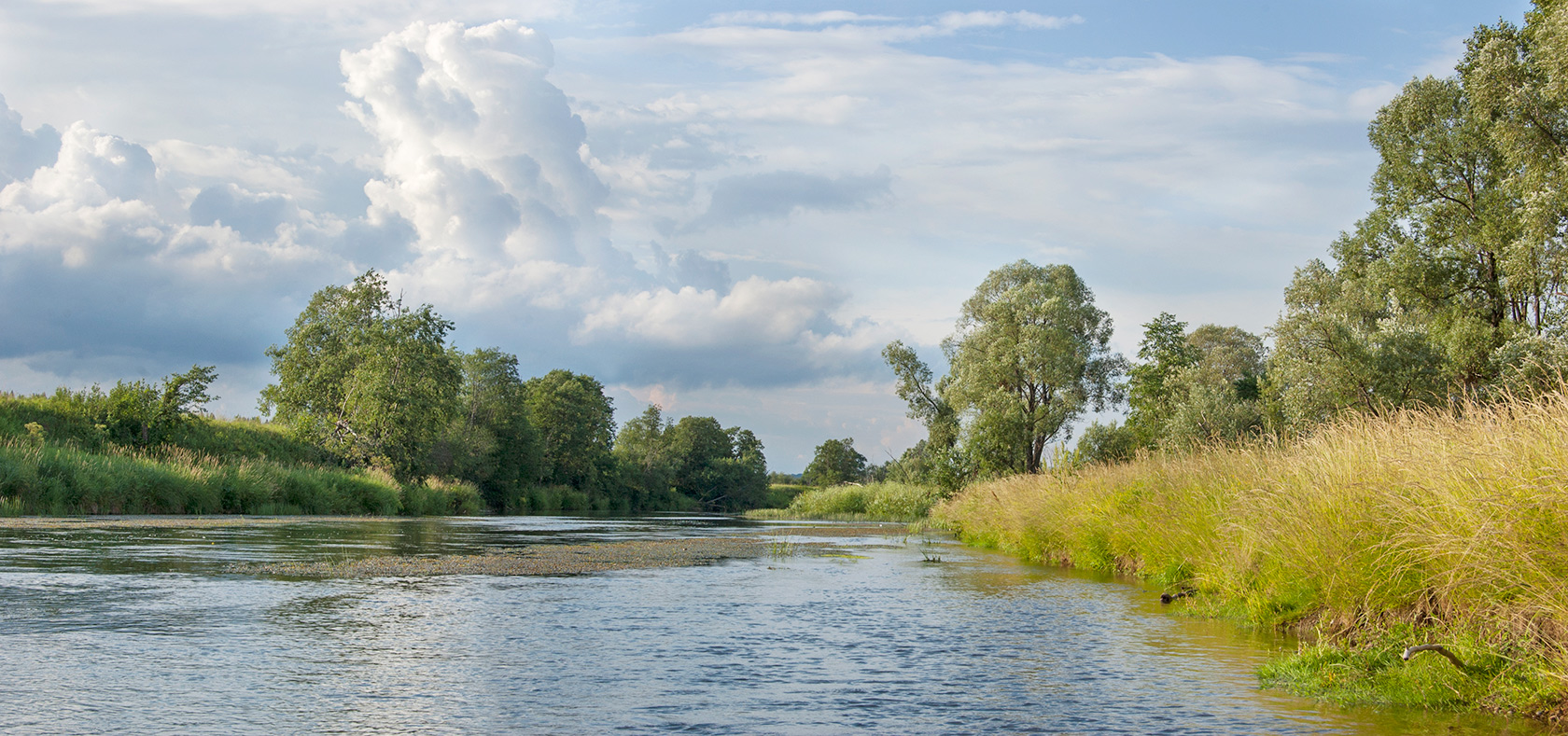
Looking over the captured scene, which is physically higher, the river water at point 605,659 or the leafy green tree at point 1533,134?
the leafy green tree at point 1533,134

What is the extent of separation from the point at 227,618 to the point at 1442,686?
10492 mm

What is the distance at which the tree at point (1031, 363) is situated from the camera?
164 feet

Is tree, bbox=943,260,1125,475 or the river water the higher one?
tree, bbox=943,260,1125,475

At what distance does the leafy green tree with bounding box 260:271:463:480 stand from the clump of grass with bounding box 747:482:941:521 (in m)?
21.6

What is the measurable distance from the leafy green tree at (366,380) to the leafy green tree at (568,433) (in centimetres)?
2921

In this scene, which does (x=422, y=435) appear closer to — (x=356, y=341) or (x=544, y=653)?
(x=356, y=341)

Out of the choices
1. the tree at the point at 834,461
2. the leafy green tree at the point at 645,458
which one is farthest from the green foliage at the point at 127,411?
the tree at the point at 834,461

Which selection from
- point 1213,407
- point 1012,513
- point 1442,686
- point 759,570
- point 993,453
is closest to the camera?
point 1442,686

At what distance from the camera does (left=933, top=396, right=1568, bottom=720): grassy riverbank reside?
6.82 meters

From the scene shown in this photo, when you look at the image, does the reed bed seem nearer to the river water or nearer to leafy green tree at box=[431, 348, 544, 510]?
the river water

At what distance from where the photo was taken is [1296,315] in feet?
109

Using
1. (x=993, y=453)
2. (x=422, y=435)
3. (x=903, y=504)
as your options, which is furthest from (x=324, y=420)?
(x=993, y=453)

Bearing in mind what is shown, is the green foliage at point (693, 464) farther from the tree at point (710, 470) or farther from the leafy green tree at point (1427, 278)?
the leafy green tree at point (1427, 278)

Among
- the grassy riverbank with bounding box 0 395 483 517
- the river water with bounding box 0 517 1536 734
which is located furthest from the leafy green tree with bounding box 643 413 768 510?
the river water with bounding box 0 517 1536 734
